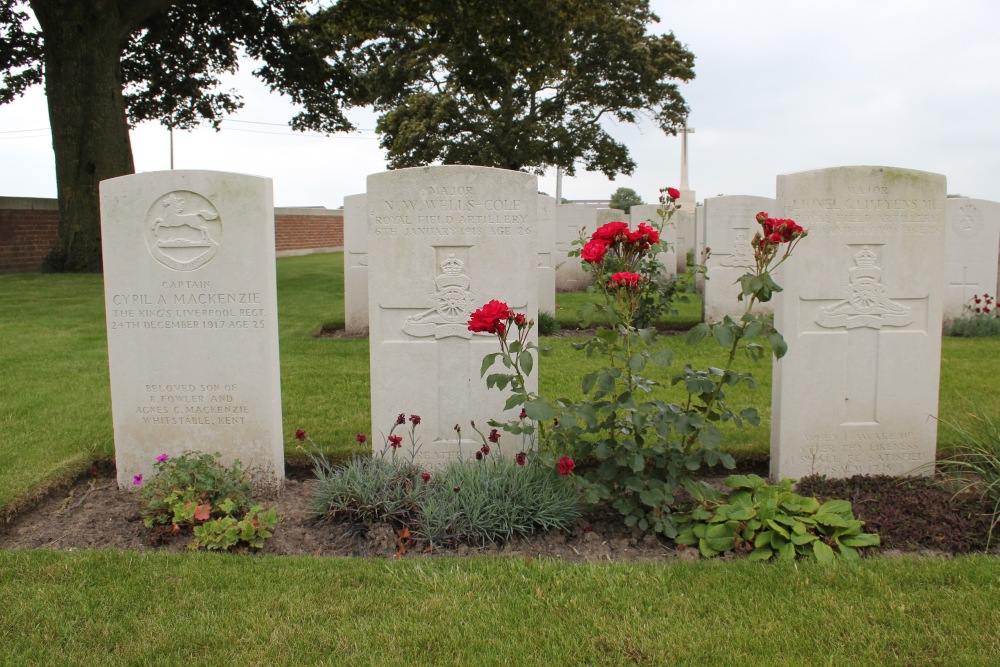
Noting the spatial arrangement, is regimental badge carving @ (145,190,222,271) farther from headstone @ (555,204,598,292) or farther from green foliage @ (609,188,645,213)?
green foliage @ (609,188,645,213)

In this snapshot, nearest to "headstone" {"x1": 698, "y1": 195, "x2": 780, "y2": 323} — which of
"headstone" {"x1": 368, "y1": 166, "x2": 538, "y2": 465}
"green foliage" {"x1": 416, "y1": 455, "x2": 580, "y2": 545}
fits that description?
"headstone" {"x1": 368, "y1": 166, "x2": 538, "y2": 465}

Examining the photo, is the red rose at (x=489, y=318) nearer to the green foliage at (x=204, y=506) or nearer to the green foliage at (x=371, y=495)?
the green foliage at (x=371, y=495)

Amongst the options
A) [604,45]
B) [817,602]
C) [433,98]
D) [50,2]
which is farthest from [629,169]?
[817,602]

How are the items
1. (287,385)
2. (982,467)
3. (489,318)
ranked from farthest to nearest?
1. (287,385)
2. (982,467)
3. (489,318)

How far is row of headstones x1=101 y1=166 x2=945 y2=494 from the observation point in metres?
4.51

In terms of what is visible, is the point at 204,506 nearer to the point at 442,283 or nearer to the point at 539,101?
the point at 442,283

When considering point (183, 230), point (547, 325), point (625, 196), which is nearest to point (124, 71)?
point (547, 325)

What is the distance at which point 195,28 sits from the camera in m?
17.7

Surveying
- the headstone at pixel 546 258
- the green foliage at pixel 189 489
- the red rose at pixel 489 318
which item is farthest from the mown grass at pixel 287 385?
the red rose at pixel 489 318

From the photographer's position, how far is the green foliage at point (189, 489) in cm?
408

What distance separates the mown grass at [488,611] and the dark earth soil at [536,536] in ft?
1.06

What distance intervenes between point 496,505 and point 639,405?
2.76 feet

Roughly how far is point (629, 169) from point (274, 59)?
51.3 feet

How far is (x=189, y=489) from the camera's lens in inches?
164
